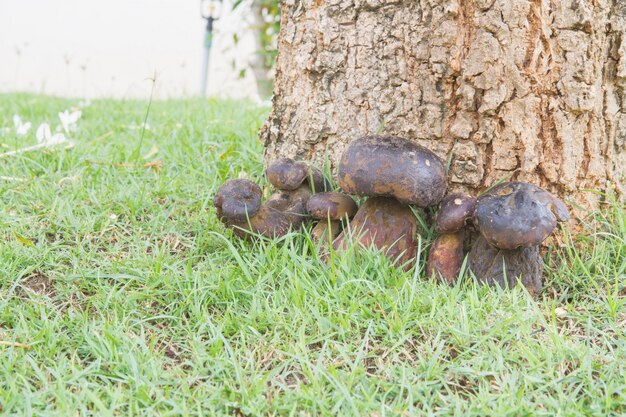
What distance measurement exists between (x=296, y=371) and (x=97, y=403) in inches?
25.7

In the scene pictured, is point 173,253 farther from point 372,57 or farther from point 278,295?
point 372,57

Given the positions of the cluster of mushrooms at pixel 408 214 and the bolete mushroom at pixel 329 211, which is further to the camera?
the bolete mushroom at pixel 329 211

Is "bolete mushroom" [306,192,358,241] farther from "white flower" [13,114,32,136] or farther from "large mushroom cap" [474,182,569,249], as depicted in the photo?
"white flower" [13,114,32,136]

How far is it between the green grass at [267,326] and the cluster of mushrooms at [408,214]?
12 cm

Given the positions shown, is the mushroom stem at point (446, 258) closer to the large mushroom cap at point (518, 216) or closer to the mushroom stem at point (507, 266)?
the mushroom stem at point (507, 266)

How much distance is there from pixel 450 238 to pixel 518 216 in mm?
391

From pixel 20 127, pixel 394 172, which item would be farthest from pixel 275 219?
pixel 20 127

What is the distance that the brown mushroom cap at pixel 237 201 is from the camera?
2.82 meters

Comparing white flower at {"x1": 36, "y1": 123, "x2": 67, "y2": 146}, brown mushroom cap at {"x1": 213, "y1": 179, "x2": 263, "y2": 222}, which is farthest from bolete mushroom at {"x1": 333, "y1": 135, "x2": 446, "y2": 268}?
white flower at {"x1": 36, "y1": 123, "x2": 67, "y2": 146}

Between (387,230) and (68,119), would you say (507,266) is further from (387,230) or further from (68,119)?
(68,119)

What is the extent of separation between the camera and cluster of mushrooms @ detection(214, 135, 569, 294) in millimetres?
2490

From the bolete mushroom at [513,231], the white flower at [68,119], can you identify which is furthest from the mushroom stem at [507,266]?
the white flower at [68,119]

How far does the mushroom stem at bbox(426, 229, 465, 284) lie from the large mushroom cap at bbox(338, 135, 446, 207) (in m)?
0.18

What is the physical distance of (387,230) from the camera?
2.80 meters
